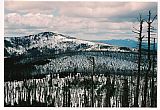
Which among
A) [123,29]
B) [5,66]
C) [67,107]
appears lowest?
[67,107]

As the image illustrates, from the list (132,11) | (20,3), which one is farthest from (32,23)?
(132,11)

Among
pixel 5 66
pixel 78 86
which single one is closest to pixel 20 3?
pixel 5 66

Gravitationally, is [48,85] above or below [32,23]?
below

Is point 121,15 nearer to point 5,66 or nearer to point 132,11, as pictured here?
point 132,11

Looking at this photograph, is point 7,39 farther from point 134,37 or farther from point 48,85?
point 134,37

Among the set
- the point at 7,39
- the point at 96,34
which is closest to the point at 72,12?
the point at 96,34

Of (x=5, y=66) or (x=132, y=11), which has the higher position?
(x=132, y=11)
